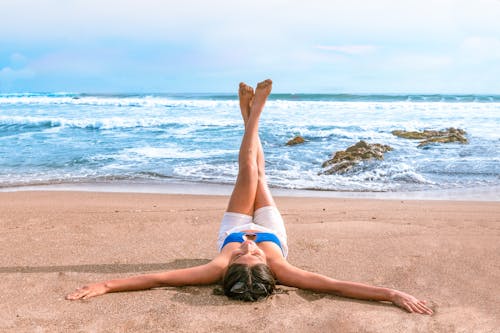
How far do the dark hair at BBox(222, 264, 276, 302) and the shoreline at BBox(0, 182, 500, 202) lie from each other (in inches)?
183

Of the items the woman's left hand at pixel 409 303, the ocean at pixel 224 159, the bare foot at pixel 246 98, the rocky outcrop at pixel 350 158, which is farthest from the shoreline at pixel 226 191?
the woman's left hand at pixel 409 303

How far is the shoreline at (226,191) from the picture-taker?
8055 millimetres

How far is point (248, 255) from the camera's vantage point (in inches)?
144

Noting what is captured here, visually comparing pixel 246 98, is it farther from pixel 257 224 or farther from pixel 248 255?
pixel 248 255

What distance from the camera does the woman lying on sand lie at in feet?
11.6

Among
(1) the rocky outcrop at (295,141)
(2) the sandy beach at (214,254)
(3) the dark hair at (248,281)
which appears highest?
(3) the dark hair at (248,281)

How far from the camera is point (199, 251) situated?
4840 millimetres

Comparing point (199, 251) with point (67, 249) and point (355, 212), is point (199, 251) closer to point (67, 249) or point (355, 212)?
point (67, 249)

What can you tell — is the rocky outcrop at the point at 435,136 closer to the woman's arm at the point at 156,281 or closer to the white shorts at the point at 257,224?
the white shorts at the point at 257,224

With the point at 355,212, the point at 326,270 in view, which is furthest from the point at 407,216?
the point at 326,270

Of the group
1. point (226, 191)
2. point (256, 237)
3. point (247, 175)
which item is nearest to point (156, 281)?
point (256, 237)

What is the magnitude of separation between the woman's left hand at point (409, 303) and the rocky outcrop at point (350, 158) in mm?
6940

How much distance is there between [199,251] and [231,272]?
1320 millimetres

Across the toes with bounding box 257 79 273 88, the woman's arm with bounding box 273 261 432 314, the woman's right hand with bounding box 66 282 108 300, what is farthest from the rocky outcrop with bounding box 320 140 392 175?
the woman's right hand with bounding box 66 282 108 300
